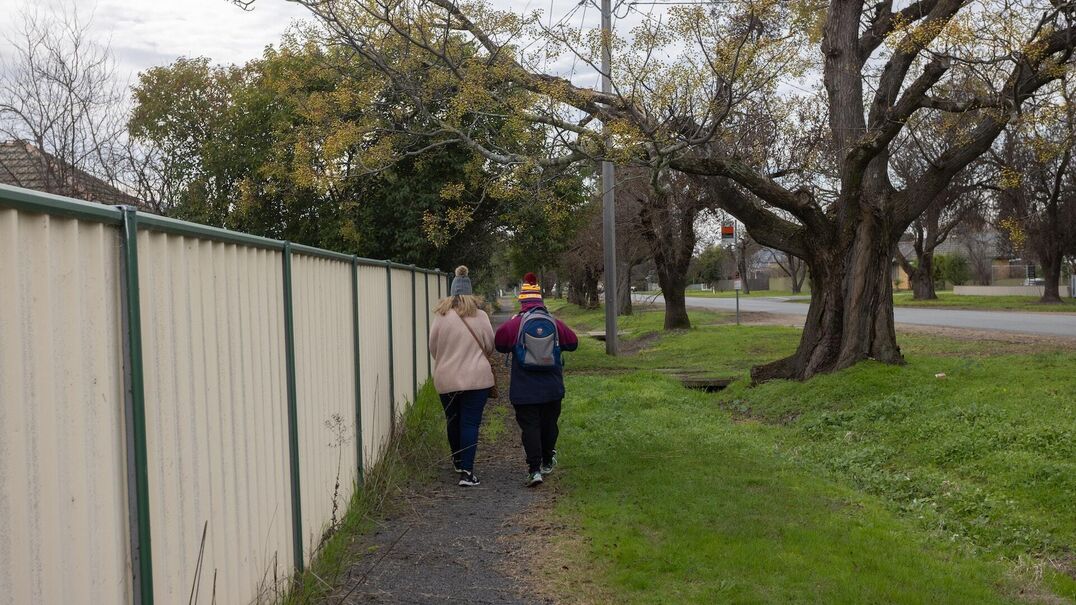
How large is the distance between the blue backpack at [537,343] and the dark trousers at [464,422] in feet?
1.76

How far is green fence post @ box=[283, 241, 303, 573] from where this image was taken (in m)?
5.06

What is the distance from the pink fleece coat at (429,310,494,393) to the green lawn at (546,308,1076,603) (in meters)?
1.20

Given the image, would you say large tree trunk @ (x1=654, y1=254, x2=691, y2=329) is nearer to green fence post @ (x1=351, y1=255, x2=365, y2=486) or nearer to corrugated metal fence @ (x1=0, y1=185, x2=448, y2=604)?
green fence post @ (x1=351, y1=255, x2=365, y2=486)

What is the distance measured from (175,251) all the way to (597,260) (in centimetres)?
3960

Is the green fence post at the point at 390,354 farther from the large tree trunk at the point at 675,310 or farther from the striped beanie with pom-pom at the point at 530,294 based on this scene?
the large tree trunk at the point at 675,310

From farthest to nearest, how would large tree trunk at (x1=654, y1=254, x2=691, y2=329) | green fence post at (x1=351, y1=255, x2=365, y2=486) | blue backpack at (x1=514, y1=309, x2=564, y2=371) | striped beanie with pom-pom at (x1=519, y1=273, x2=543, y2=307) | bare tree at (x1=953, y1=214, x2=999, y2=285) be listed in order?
bare tree at (x1=953, y1=214, x2=999, y2=285) < large tree trunk at (x1=654, y1=254, x2=691, y2=329) < striped beanie with pom-pom at (x1=519, y1=273, x2=543, y2=307) < blue backpack at (x1=514, y1=309, x2=564, y2=371) < green fence post at (x1=351, y1=255, x2=365, y2=486)

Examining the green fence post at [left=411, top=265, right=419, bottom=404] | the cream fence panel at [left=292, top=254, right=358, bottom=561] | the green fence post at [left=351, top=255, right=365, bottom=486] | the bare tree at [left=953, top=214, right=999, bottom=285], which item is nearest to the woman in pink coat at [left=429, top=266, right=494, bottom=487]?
the green fence post at [left=351, top=255, right=365, bottom=486]

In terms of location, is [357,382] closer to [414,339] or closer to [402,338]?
[402,338]

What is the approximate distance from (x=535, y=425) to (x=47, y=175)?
1276 cm

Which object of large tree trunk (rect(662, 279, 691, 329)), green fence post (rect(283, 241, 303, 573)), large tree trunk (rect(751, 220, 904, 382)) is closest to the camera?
green fence post (rect(283, 241, 303, 573))

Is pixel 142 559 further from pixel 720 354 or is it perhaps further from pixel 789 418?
pixel 720 354

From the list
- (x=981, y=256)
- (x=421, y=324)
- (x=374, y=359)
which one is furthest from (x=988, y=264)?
(x=374, y=359)

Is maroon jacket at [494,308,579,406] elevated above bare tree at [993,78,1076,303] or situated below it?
below

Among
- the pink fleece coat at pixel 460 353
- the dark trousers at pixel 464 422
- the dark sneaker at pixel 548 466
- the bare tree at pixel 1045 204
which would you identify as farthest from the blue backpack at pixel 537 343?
the bare tree at pixel 1045 204
